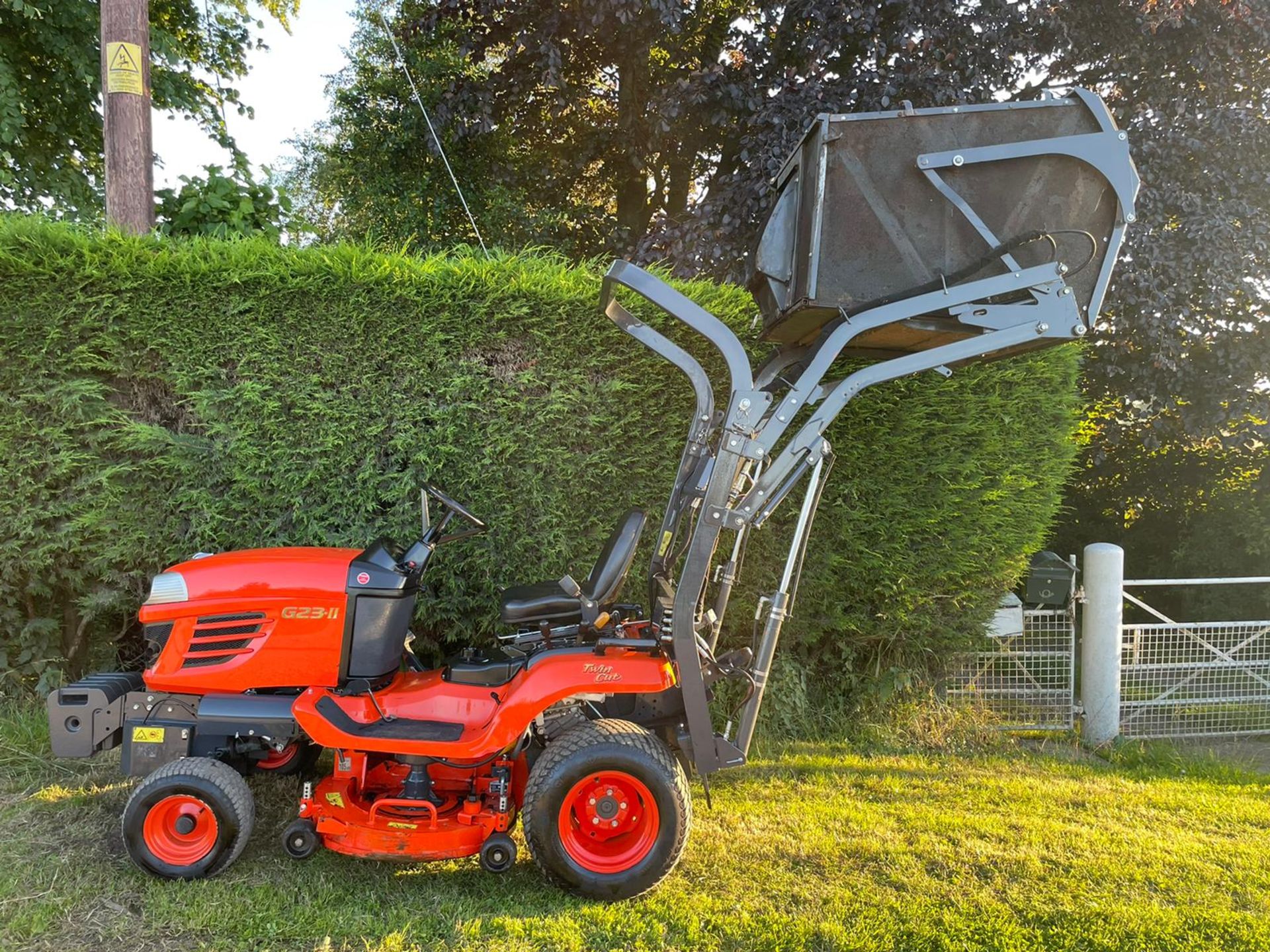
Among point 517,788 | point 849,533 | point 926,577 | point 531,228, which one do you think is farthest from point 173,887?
point 531,228

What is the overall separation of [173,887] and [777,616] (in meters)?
2.34

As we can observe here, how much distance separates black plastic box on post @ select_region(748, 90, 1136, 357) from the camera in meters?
3.12

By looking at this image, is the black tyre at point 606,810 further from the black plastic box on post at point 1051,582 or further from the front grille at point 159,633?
the black plastic box on post at point 1051,582

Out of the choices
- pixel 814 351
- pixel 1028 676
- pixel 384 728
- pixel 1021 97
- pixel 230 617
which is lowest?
pixel 1028 676

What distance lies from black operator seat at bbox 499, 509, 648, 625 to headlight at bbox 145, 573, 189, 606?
117cm

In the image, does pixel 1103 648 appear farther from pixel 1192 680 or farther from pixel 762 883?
A: pixel 762 883

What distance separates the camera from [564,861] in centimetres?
295

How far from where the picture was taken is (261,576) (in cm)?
317

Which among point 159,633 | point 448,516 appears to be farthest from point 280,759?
point 448,516

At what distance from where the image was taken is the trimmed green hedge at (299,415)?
4078 mm

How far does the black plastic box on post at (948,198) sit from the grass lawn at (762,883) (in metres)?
2.12

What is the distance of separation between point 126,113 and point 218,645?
11.0 ft

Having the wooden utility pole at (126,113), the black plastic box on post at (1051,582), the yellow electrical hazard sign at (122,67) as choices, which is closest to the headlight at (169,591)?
the wooden utility pole at (126,113)

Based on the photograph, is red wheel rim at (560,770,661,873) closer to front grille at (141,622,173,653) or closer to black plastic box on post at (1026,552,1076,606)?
front grille at (141,622,173,653)
